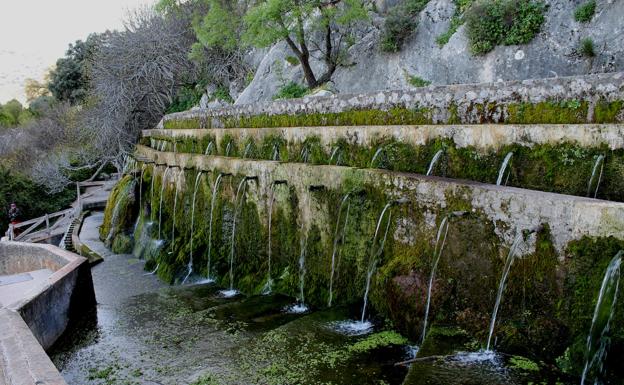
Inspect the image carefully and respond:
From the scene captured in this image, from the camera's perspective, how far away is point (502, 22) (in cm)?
1163

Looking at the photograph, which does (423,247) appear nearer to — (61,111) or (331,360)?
(331,360)

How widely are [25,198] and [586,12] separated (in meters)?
25.7

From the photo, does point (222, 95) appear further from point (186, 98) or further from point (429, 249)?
point (429, 249)

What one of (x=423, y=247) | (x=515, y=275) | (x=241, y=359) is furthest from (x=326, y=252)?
(x=515, y=275)

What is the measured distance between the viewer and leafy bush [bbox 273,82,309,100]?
54.1 feet

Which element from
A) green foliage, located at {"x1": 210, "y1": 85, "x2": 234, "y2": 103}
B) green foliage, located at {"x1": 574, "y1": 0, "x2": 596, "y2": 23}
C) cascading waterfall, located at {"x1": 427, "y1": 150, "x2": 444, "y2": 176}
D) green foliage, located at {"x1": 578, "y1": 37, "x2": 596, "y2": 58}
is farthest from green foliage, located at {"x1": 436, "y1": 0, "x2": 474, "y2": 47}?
green foliage, located at {"x1": 210, "y1": 85, "x2": 234, "y2": 103}

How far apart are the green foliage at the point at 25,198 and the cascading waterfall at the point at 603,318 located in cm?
2642

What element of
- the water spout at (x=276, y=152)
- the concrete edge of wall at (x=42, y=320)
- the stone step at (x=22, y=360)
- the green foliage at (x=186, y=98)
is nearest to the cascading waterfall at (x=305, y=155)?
the water spout at (x=276, y=152)

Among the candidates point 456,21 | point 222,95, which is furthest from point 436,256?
point 222,95

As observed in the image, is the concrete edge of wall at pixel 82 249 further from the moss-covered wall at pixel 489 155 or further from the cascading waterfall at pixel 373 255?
the cascading waterfall at pixel 373 255

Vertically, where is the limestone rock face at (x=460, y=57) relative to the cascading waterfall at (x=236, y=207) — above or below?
above

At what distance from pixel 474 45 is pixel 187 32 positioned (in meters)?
18.1

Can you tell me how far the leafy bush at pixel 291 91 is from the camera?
16505 mm

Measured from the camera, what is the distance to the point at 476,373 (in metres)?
4.03
